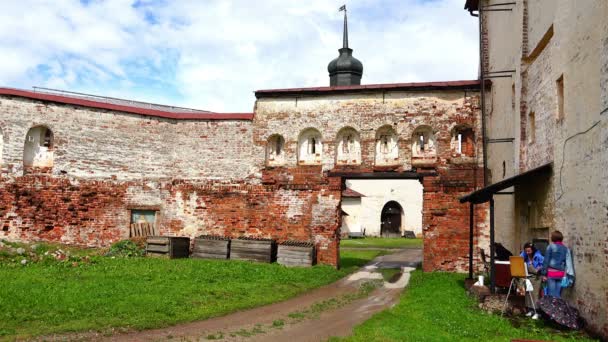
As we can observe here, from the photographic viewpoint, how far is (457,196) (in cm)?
1494

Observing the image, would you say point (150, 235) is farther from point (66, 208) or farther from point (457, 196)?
point (457, 196)

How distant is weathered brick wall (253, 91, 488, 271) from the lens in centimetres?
1479

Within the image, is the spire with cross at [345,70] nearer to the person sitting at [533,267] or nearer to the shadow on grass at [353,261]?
the shadow on grass at [353,261]

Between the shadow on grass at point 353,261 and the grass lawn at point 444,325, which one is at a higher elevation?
Result: the grass lawn at point 444,325

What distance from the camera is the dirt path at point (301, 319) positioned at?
773cm

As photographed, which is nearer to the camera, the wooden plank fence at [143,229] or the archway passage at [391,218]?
the wooden plank fence at [143,229]

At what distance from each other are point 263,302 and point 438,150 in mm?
7683

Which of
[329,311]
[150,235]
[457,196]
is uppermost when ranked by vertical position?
[457,196]

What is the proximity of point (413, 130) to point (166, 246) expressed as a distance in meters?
8.34

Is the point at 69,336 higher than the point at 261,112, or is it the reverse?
the point at 261,112

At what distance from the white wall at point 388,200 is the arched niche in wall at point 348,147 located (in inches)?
971

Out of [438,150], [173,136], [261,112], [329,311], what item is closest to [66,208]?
[173,136]

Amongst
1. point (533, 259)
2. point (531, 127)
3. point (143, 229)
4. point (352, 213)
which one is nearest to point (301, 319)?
point (533, 259)

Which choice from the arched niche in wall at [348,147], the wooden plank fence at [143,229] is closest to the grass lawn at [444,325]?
the arched niche in wall at [348,147]
